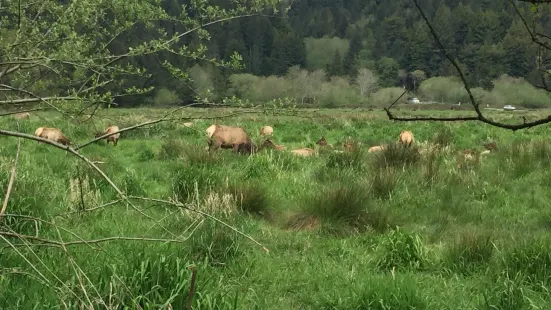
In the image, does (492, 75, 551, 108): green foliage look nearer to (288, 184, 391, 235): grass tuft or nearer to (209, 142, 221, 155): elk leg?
(209, 142, 221, 155): elk leg

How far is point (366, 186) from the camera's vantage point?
22.0ft

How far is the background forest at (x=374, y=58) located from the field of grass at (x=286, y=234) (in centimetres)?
4117

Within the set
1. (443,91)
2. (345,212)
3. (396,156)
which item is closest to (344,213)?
(345,212)

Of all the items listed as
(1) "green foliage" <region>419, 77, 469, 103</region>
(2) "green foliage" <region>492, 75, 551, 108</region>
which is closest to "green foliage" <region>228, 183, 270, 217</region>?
(1) "green foliage" <region>419, 77, 469, 103</region>

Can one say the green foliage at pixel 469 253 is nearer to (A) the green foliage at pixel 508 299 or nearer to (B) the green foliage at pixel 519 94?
(A) the green foliage at pixel 508 299

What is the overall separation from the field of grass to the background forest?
4117 centimetres

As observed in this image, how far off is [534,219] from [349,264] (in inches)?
113

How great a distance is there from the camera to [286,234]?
18.1 feet

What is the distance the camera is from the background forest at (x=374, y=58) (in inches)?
3204

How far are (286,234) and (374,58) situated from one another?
13618 cm

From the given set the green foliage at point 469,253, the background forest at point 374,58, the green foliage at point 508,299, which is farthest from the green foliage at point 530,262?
the background forest at point 374,58

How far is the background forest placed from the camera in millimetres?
81375

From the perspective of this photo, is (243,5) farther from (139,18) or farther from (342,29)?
(342,29)

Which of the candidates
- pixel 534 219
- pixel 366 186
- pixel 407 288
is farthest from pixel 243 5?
pixel 534 219
